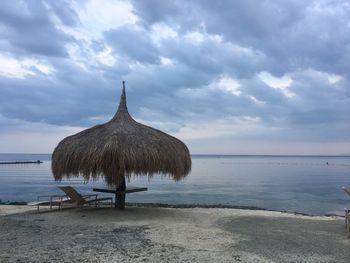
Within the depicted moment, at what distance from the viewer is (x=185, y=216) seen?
10969 mm

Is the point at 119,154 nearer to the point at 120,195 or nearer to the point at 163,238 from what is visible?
the point at 120,195

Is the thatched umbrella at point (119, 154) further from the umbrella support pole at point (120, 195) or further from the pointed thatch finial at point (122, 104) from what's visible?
the pointed thatch finial at point (122, 104)

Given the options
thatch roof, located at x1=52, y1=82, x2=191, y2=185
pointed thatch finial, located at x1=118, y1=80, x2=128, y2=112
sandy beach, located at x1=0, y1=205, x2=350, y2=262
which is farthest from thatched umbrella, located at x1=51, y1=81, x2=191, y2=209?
sandy beach, located at x1=0, y1=205, x2=350, y2=262

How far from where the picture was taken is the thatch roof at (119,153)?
32.8 feet

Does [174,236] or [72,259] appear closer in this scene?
[72,259]

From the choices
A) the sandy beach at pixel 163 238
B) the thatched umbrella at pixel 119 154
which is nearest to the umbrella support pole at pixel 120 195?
the thatched umbrella at pixel 119 154

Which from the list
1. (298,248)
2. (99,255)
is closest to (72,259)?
(99,255)

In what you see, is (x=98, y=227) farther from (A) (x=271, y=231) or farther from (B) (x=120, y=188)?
(A) (x=271, y=231)

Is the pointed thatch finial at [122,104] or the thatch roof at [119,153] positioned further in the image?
the pointed thatch finial at [122,104]

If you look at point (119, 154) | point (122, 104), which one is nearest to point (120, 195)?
point (119, 154)

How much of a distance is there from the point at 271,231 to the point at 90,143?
5133mm

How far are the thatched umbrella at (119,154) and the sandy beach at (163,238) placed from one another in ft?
3.80

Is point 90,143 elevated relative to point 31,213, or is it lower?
elevated

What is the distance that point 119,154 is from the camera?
9898 mm
